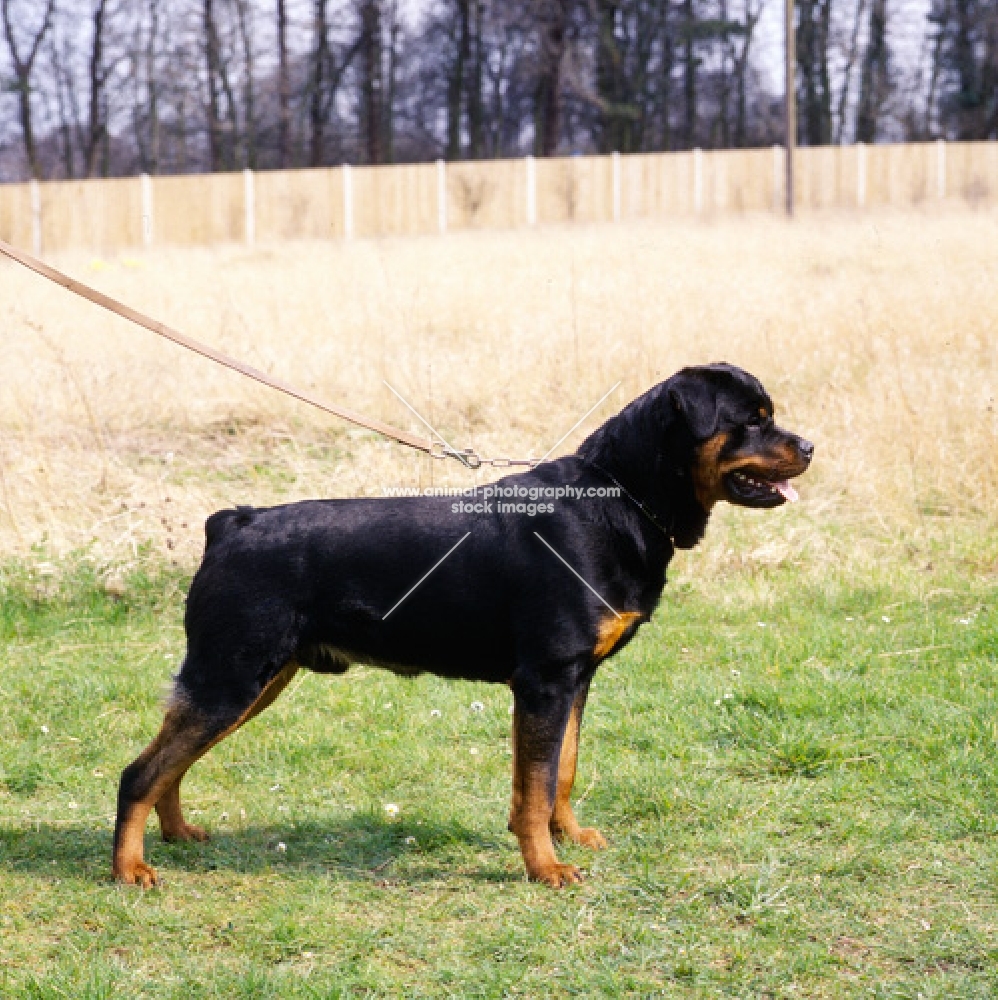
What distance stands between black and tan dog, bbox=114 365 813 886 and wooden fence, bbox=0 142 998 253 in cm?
2523

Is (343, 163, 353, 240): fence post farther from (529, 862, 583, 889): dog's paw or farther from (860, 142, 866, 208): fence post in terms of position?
(529, 862, 583, 889): dog's paw

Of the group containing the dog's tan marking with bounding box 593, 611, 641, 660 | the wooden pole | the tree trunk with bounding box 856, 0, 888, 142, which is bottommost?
the dog's tan marking with bounding box 593, 611, 641, 660

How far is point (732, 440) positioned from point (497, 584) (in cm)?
83

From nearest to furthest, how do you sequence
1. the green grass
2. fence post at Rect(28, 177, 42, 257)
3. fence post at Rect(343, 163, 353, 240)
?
the green grass
fence post at Rect(28, 177, 42, 257)
fence post at Rect(343, 163, 353, 240)

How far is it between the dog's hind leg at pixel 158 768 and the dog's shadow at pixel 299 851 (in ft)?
0.42

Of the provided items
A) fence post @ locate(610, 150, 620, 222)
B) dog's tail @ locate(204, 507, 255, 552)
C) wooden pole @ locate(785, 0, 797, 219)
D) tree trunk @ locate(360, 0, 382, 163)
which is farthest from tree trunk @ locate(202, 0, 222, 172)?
dog's tail @ locate(204, 507, 255, 552)

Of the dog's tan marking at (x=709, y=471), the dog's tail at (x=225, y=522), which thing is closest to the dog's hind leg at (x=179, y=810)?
the dog's tail at (x=225, y=522)

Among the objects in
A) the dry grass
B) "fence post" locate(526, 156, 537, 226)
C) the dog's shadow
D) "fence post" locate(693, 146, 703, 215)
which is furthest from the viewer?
"fence post" locate(693, 146, 703, 215)

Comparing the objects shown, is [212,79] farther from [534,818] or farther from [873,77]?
[534,818]

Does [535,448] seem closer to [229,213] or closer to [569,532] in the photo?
[569,532]

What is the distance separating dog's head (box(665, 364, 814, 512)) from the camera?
3.64 metres

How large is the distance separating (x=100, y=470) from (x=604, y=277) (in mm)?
6785

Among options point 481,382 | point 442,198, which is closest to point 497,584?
point 481,382

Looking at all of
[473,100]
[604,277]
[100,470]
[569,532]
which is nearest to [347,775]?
[569,532]
